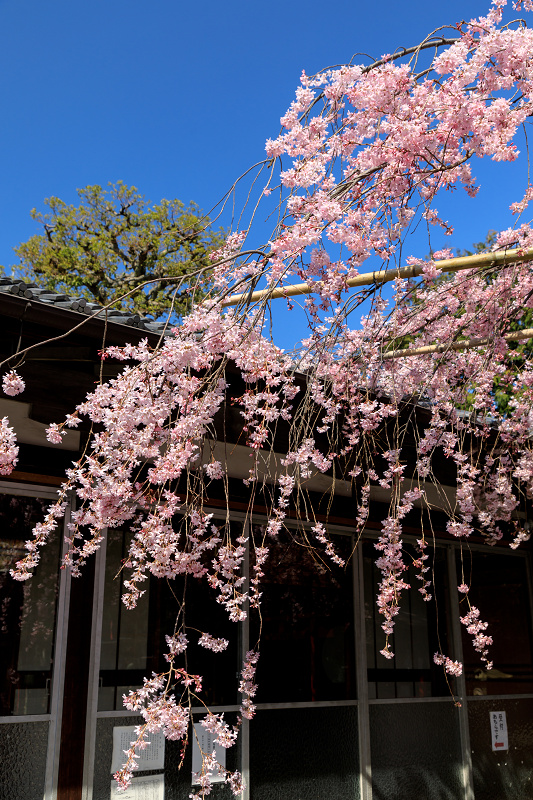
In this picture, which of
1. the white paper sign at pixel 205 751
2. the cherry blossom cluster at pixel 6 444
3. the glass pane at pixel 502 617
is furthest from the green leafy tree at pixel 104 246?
the cherry blossom cluster at pixel 6 444

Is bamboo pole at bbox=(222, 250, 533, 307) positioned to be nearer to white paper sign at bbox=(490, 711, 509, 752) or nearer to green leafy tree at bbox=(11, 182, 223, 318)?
white paper sign at bbox=(490, 711, 509, 752)

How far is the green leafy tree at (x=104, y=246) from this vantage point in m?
15.8

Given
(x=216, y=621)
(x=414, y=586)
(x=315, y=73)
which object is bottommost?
(x=216, y=621)

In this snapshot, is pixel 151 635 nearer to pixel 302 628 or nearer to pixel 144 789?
pixel 144 789

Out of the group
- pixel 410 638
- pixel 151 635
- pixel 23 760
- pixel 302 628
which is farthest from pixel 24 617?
pixel 410 638

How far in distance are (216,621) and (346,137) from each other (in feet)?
9.15

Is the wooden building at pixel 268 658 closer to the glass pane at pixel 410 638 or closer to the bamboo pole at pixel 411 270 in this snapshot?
the glass pane at pixel 410 638

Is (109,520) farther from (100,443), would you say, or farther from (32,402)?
(32,402)

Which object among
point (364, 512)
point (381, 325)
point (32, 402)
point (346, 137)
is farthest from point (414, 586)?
point (346, 137)

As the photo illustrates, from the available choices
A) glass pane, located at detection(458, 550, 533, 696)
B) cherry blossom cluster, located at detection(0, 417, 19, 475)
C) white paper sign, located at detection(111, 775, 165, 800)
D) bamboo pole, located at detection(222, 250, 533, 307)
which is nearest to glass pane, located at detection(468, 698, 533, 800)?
glass pane, located at detection(458, 550, 533, 696)

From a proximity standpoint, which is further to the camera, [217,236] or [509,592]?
[217,236]

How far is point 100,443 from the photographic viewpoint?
7.55 ft

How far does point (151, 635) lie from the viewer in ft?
12.6

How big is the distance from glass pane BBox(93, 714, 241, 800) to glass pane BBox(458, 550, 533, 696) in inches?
94.3
